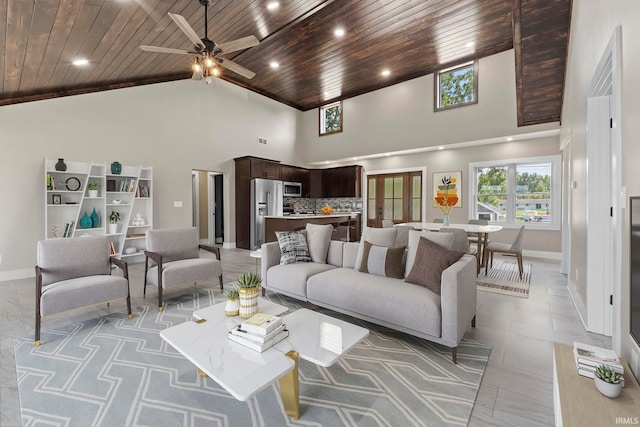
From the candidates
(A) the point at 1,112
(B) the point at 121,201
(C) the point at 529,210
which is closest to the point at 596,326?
(C) the point at 529,210

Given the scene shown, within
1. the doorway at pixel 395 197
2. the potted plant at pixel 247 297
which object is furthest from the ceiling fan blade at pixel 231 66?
the doorway at pixel 395 197

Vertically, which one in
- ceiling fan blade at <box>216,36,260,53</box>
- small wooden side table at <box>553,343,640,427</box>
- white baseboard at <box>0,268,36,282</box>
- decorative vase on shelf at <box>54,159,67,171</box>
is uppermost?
ceiling fan blade at <box>216,36,260,53</box>

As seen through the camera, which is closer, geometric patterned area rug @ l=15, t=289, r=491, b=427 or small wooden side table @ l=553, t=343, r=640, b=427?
small wooden side table @ l=553, t=343, r=640, b=427

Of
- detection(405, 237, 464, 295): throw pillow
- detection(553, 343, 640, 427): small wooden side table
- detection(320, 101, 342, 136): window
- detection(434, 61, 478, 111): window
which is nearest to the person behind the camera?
detection(553, 343, 640, 427): small wooden side table

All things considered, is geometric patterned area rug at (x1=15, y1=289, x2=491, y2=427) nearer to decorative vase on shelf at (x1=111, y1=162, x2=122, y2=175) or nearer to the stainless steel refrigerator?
decorative vase on shelf at (x1=111, y1=162, x2=122, y2=175)

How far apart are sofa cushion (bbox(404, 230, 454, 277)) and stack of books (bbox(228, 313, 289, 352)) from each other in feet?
4.82

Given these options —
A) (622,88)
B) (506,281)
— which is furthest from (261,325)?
(506,281)

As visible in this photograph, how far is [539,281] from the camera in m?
4.28

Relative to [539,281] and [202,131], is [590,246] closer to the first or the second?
[539,281]

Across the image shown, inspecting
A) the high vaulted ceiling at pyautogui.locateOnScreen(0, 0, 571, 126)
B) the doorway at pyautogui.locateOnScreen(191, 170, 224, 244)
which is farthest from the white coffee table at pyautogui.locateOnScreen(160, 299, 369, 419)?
the doorway at pyautogui.locateOnScreen(191, 170, 224, 244)

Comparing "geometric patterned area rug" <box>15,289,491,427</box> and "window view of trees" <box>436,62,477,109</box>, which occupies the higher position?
"window view of trees" <box>436,62,477,109</box>

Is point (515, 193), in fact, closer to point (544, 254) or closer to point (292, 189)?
point (544, 254)

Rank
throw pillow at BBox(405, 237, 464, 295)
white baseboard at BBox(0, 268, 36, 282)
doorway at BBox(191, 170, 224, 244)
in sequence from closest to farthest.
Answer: throw pillow at BBox(405, 237, 464, 295) < white baseboard at BBox(0, 268, 36, 282) < doorway at BBox(191, 170, 224, 244)

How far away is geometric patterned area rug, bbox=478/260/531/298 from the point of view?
383 centimetres
